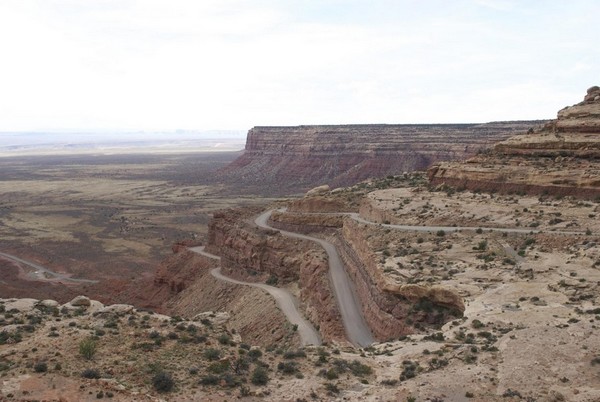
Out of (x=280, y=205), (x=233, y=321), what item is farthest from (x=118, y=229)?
(x=233, y=321)

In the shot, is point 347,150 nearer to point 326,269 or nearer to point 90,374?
point 326,269

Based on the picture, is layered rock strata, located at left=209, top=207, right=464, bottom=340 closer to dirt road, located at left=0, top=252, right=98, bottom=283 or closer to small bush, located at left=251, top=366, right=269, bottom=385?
small bush, located at left=251, top=366, right=269, bottom=385

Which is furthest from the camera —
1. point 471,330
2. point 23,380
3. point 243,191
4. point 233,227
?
point 243,191

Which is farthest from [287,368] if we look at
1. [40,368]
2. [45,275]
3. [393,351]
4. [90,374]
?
[45,275]

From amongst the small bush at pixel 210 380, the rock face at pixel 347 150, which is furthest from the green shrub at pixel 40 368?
the rock face at pixel 347 150

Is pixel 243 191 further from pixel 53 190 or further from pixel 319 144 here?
pixel 53 190
